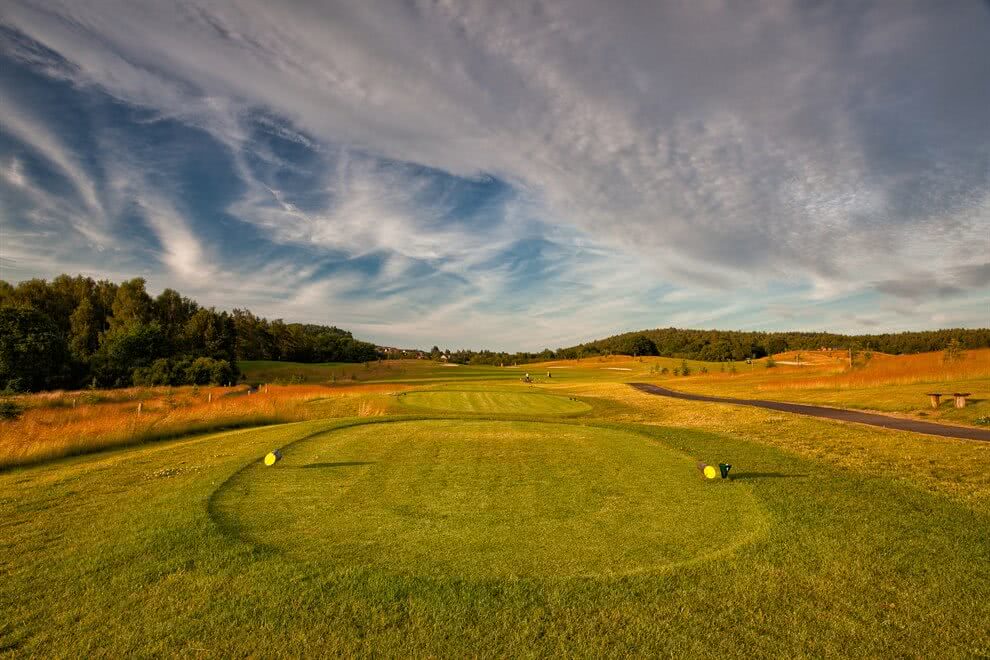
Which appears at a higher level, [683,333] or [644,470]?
[683,333]

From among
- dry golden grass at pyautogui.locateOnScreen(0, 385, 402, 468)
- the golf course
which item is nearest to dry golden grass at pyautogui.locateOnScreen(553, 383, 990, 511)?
the golf course

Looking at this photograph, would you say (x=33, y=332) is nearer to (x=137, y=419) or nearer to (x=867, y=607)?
(x=137, y=419)

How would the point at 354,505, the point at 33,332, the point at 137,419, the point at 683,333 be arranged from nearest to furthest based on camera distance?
the point at 354,505, the point at 137,419, the point at 33,332, the point at 683,333

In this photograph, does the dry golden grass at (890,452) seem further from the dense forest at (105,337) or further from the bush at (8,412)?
the dense forest at (105,337)

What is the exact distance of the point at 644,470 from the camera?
8172mm

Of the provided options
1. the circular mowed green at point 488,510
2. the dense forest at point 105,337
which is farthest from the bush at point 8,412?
the dense forest at point 105,337

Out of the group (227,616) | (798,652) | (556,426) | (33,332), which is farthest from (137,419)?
(33,332)

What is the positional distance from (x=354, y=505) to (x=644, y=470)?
A: 16.3 feet

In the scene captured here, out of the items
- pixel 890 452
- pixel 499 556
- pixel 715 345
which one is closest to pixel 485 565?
pixel 499 556

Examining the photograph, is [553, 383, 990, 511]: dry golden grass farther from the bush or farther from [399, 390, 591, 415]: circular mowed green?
the bush

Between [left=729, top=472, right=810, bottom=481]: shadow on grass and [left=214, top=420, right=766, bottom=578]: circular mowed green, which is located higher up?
[left=214, top=420, right=766, bottom=578]: circular mowed green

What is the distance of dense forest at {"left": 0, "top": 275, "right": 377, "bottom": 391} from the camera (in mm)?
42594

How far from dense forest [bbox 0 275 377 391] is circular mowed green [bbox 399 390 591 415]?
34735 millimetres

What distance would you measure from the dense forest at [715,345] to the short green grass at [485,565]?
10288 cm
